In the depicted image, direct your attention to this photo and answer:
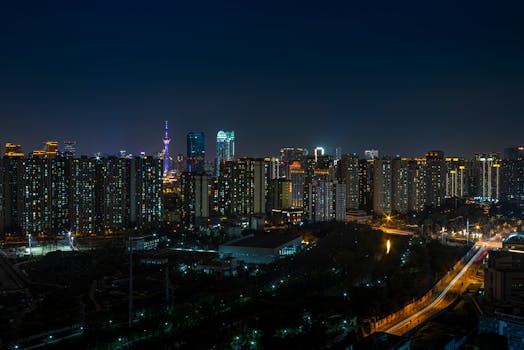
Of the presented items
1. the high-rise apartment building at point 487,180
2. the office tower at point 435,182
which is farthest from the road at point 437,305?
the high-rise apartment building at point 487,180

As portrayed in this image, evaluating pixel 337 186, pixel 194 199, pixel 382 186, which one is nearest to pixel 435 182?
pixel 382 186

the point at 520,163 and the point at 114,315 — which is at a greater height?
the point at 520,163

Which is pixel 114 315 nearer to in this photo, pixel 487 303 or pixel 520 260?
pixel 487 303

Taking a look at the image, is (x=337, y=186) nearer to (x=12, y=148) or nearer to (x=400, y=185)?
(x=400, y=185)

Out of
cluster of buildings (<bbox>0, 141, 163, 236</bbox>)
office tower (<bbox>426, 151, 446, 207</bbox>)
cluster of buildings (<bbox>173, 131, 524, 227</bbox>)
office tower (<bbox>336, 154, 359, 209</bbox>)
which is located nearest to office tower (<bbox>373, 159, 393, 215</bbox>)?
cluster of buildings (<bbox>173, 131, 524, 227</bbox>)

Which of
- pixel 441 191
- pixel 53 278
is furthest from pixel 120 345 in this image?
pixel 441 191

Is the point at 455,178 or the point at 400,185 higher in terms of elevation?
the point at 455,178
